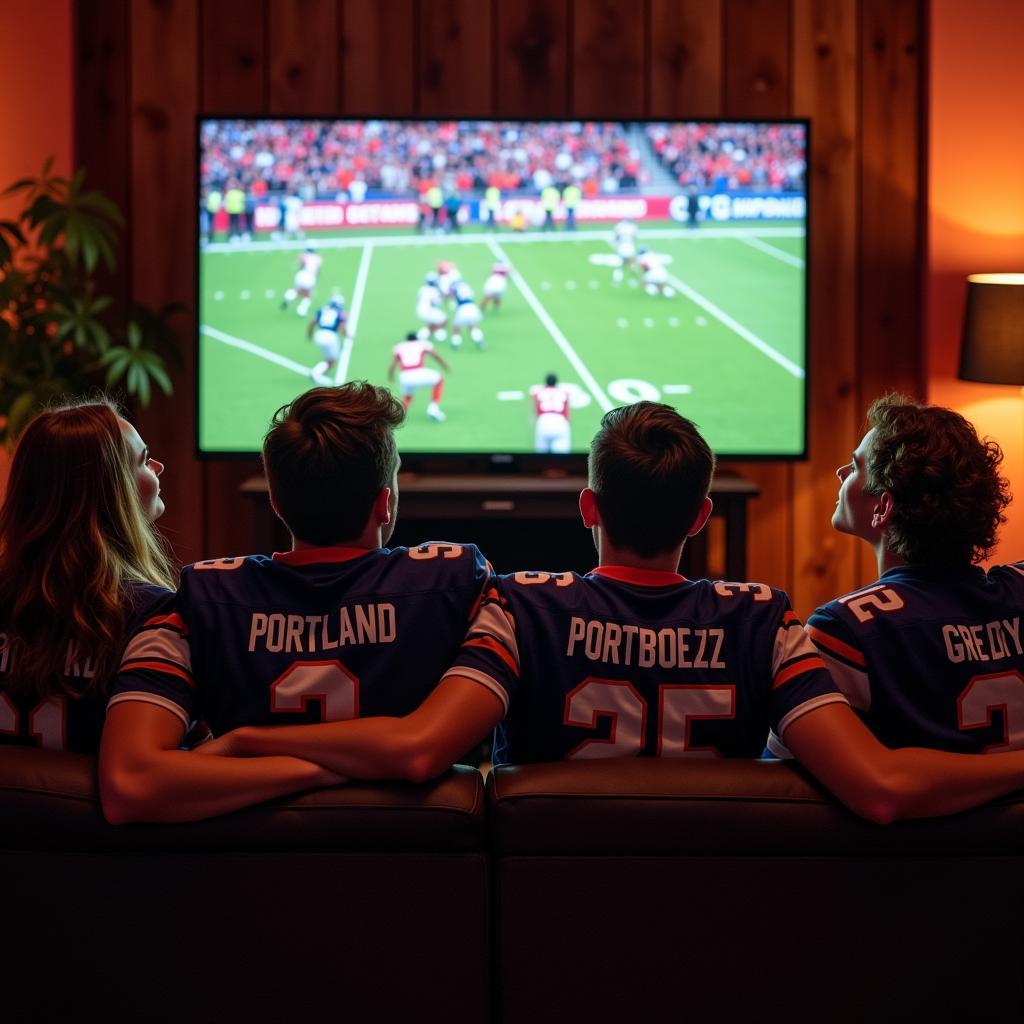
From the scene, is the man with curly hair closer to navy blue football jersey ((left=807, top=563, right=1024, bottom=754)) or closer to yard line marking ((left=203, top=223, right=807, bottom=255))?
navy blue football jersey ((left=807, top=563, right=1024, bottom=754))

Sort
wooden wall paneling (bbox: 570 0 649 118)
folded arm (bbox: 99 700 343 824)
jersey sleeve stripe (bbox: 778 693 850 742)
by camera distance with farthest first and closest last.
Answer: wooden wall paneling (bbox: 570 0 649 118) → jersey sleeve stripe (bbox: 778 693 850 742) → folded arm (bbox: 99 700 343 824)

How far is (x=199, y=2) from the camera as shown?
438 cm

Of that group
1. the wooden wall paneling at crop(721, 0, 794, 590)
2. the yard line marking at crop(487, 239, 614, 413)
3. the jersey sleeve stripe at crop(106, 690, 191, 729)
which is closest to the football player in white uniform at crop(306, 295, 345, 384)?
the yard line marking at crop(487, 239, 614, 413)

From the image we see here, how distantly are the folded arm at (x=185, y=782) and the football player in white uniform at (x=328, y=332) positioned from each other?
119 inches

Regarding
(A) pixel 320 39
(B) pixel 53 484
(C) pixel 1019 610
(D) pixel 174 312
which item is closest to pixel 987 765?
(C) pixel 1019 610

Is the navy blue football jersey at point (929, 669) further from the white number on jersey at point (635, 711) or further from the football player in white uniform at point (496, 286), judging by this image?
the football player in white uniform at point (496, 286)

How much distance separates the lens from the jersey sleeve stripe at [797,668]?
1485 mm

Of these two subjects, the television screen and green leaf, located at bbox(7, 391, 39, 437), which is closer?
green leaf, located at bbox(7, 391, 39, 437)

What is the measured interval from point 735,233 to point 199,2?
6.54 ft

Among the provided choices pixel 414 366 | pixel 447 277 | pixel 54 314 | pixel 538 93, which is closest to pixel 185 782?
pixel 54 314

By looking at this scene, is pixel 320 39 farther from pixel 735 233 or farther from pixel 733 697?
pixel 733 697

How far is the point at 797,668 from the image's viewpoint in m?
1.49

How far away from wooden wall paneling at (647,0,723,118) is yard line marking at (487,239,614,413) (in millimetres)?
754

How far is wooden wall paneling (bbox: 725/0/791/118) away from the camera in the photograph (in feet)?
14.6
